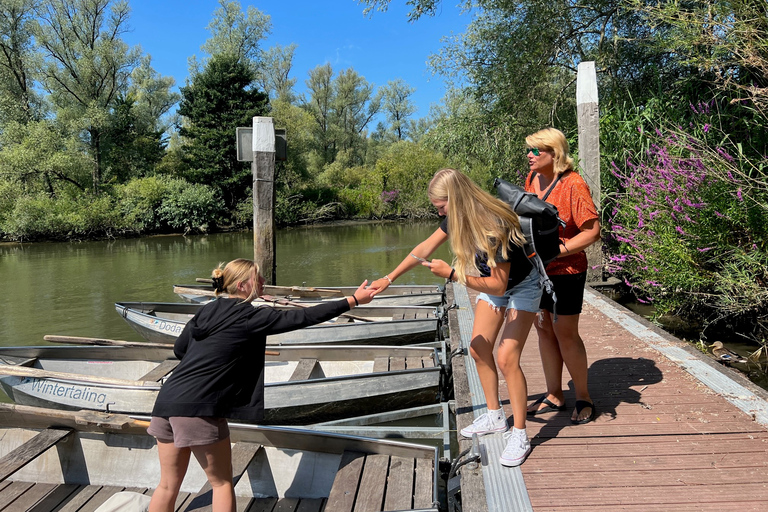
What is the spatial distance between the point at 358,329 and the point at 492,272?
4834 mm

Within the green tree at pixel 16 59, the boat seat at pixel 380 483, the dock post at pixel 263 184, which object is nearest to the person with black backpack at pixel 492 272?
the boat seat at pixel 380 483

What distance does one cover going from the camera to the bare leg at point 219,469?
2838 mm

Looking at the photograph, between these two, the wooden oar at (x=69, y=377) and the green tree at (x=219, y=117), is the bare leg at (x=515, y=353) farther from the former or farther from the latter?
the green tree at (x=219, y=117)

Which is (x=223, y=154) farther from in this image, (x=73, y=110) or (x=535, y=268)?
(x=535, y=268)

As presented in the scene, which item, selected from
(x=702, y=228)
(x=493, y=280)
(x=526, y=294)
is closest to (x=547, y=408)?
(x=526, y=294)

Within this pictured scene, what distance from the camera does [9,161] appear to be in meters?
28.1

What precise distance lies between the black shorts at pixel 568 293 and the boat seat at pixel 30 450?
3532mm

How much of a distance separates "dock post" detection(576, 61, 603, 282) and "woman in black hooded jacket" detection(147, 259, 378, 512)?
6.46m

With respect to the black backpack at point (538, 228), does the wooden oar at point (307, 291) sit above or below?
below

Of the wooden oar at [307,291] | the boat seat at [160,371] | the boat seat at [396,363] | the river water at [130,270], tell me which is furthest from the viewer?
the river water at [130,270]

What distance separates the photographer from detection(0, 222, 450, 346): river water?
11531mm

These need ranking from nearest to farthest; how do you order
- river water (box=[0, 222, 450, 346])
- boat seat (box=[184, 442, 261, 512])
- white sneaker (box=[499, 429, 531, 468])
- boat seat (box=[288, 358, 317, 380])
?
white sneaker (box=[499, 429, 531, 468]) < boat seat (box=[184, 442, 261, 512]) < boat seat (box=[288, 358, 317, 380]) < river water (box=[0, 222, 450, 346])

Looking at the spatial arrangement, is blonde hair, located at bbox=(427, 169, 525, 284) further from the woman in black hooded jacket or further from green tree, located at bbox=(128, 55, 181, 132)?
green tree, located at bbox=(128, 55, 181, 132)

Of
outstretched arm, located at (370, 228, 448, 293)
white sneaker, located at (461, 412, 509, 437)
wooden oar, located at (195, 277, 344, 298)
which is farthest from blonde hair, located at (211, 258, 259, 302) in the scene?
wooden oar, located at (195, 277, 344, 298)
